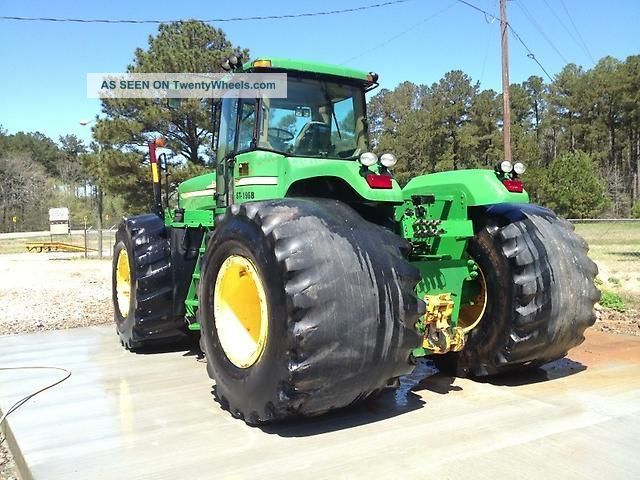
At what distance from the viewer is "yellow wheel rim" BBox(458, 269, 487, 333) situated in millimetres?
5090

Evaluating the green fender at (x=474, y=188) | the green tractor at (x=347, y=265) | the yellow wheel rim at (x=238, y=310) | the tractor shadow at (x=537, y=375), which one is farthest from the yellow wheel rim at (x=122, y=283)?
the tractor shadow at (x=537, y=375)

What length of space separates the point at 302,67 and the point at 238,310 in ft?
6.89

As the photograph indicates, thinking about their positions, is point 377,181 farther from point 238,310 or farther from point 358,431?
point 358,431

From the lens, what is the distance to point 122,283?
7.45 metres

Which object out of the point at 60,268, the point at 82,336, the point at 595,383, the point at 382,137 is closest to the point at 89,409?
the point at 82,336

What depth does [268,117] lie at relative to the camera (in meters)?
4.91

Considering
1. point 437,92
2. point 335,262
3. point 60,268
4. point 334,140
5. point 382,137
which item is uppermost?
point 437,92

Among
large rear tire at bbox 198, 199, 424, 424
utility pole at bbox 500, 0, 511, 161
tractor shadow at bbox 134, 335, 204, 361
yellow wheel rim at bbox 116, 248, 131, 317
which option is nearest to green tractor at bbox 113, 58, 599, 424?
large rear tire at bbox 198, 199, 424, 424

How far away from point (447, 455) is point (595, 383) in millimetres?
2069

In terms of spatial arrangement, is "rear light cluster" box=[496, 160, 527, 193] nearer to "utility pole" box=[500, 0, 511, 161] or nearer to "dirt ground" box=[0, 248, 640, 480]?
"dirt ground" box=[0, 248, 640, 480]

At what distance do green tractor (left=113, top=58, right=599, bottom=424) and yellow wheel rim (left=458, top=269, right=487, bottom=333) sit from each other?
0.02 metres

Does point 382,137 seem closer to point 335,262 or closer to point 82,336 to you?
point 82,336

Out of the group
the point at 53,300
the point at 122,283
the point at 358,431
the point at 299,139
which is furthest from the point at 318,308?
the point at 53,300

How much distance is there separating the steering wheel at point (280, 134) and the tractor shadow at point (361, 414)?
219cm
